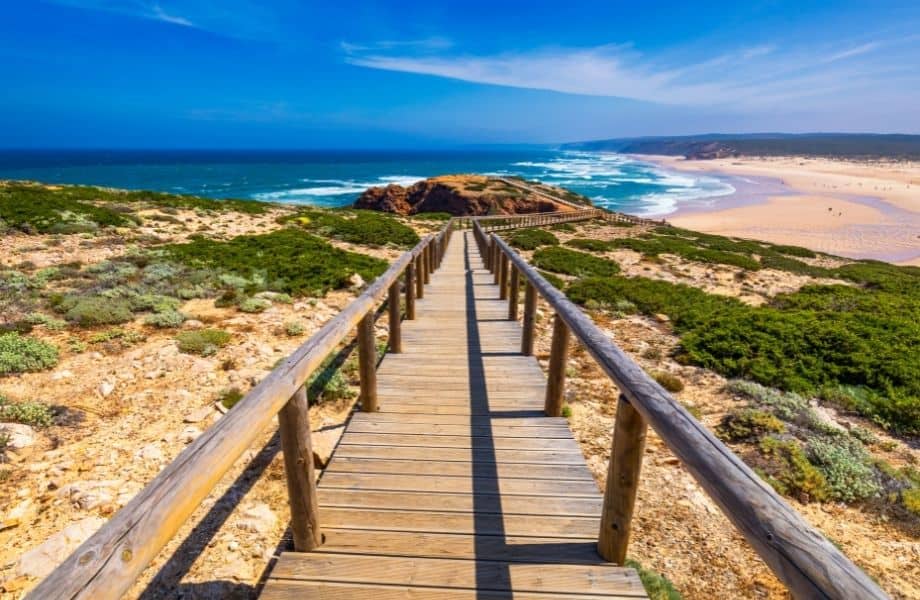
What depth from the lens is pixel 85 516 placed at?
10.5 ft

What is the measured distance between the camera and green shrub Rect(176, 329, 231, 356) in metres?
5.92

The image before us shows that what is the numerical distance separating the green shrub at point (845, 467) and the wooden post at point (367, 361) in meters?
4.20

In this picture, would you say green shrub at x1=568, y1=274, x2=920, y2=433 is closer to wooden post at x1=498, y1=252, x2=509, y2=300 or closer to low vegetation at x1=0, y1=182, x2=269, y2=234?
wooden post at x1=498, y1=252, x2=509, y2=300

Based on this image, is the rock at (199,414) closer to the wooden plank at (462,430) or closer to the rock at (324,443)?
the rock at (324,443)

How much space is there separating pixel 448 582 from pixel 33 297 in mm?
8640

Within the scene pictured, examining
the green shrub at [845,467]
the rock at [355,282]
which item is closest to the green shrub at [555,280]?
the rock at [355,282]

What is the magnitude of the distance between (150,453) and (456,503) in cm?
285

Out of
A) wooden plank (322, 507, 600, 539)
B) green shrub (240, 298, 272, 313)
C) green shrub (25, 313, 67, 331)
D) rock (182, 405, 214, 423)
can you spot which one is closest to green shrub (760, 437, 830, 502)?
wooden plank (322, 507, 600, 539)

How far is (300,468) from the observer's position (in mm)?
2453

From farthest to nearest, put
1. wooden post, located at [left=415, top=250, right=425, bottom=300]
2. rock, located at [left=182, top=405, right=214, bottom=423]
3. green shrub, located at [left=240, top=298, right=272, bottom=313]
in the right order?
wooden post, located at [left=415, top=250, right=425, bottom=300] < green shrub, located at [left=240, top=298, right=272, bottom=313] < rock, located at [left=182, top=405, right=214, bottom=423]

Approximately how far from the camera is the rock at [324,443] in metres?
3.76

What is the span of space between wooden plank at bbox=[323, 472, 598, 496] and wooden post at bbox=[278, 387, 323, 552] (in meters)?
0.58

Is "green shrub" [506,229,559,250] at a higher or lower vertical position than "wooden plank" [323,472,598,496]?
lower

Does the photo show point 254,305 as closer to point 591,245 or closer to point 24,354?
point 24,354
